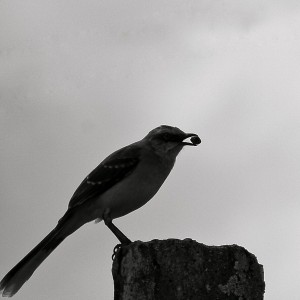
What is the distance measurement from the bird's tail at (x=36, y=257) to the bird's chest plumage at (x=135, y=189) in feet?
2.09

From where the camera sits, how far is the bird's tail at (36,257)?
7.57m

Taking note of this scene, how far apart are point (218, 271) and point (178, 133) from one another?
13.4 ft

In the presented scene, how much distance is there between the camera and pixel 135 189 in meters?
7.97

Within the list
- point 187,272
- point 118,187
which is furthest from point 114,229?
point 187,272

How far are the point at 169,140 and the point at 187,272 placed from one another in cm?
414

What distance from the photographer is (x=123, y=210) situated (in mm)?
8086

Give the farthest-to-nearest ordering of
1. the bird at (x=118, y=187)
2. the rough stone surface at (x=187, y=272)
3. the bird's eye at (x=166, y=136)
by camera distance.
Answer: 1. the bird's eye at (x=166, y=136)
2. the bird at (x=118, y=187)
3. the rough stone surface at (x=187, y=272)

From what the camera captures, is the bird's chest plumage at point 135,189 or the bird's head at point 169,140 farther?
the bird's head at point 169,140

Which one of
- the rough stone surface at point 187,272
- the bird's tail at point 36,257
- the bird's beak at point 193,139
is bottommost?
the rough stone surface at point 187,272

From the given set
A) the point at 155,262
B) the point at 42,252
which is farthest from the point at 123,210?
the point at 155,262

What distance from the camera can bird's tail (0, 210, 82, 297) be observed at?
298 inches

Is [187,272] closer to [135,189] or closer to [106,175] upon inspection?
[135,189]

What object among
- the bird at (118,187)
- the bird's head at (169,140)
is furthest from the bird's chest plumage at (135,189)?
the bird's head at (169,140)

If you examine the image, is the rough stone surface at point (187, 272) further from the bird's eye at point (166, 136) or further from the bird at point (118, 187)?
the bird's eye at point (166, 136)
